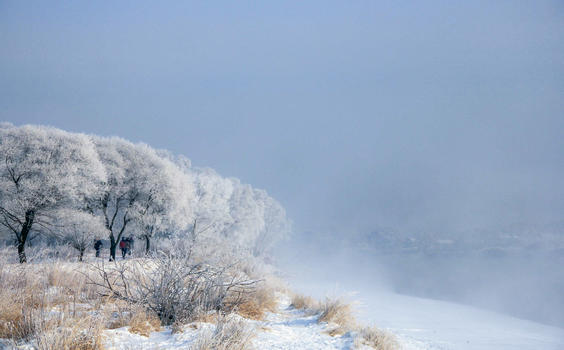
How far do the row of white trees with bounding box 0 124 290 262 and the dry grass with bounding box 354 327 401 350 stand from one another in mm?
5883

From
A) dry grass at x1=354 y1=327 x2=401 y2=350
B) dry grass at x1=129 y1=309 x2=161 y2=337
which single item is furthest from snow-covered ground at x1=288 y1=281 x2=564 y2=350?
dry grass at x1=129 y1=309 x2=161 y2=337

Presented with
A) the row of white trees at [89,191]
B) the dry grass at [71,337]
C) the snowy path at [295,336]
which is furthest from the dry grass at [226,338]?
the row of white trees at [89,191]

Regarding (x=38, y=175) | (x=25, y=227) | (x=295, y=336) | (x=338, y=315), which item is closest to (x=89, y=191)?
(x=38, y=175)

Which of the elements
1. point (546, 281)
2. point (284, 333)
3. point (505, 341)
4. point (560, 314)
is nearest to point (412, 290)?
point (560, 314)

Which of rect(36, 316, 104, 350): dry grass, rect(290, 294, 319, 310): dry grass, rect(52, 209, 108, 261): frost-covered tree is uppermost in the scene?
rect(52, 209, 108, 261): frost-covered tree

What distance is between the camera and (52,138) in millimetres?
21156

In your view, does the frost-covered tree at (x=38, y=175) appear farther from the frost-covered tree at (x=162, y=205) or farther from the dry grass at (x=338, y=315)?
the dry grass at (x=338, y=315)

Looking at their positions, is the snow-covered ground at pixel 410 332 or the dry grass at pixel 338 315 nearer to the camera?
the snow-covered ground at pixel 410 332

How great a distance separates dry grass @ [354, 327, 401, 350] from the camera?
5879 mm

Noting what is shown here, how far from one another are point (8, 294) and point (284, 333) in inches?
182

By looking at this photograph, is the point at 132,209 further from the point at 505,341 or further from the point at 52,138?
the point at 505,341

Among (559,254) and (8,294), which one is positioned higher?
(559,254)

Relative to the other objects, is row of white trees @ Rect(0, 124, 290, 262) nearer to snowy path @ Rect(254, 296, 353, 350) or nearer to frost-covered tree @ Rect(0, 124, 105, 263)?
frost-covered tree @ Rect(0, 124, 105, 263)

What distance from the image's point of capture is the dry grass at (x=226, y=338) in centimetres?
369
